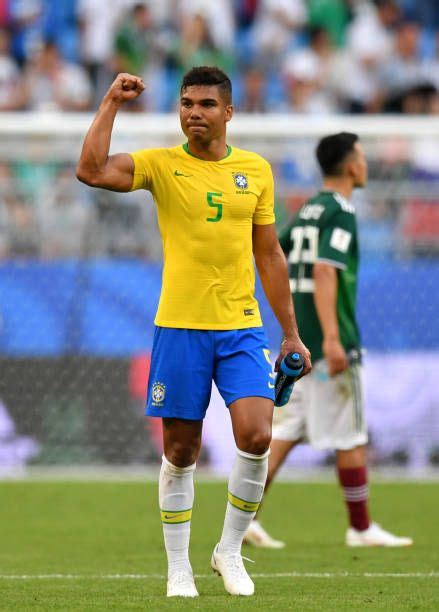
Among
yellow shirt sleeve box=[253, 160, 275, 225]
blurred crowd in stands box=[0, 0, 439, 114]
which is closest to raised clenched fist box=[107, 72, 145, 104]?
yellow shirt sleeve box=[253, 160, 275, 225]

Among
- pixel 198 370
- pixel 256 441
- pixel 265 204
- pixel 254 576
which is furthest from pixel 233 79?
pixel 256 441

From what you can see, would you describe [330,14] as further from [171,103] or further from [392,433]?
[392,433]

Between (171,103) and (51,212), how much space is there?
4832 millimetres

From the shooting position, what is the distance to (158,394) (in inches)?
232

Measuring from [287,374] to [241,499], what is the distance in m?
0.59

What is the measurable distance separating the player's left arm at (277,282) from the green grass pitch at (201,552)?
1106mm

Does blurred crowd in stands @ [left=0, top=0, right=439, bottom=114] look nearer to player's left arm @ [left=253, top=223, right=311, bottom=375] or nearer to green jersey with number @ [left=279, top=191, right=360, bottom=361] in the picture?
green jersey with number @ [left=279, top=191, right=360, bottom=361]

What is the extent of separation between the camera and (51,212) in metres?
12.1

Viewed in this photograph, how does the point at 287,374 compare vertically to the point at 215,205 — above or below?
below

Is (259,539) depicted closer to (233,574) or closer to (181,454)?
(233,574)

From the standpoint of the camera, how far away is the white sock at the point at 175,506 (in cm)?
598

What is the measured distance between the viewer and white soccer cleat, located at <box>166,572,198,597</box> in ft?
19.3

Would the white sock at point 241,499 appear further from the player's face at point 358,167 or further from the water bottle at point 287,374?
the player's face at point 358,167

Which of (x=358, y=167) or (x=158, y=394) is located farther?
(x=358, y=167)
